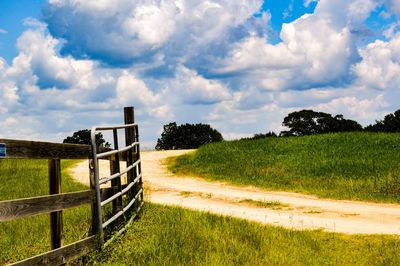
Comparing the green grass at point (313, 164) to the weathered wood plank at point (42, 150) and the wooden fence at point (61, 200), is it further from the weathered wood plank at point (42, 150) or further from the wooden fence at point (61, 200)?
the weathered wood plank at point (42, 150)

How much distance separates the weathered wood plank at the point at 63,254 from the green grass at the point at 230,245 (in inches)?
9.4

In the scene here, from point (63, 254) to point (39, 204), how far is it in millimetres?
1118

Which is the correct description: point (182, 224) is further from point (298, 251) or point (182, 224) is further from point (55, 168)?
point (55, 168)

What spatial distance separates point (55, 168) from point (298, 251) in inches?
184

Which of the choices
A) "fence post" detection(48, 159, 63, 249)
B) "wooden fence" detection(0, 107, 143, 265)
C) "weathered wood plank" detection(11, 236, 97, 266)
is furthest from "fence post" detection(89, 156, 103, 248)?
"fence post" detection(48, 159, 63, 249)

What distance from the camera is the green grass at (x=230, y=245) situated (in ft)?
27.5

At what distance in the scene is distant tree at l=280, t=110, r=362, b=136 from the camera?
5466 cm

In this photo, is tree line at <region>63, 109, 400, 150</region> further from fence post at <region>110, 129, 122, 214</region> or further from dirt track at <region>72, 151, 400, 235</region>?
fence post at <region>110, 129, 122, 214</region>

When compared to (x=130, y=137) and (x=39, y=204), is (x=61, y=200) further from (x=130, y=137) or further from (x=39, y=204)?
(x=130, y=137)

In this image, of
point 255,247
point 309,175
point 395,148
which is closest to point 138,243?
point 255,247

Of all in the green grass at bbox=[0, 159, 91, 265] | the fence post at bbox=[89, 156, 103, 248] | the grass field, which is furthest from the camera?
the green grass at bbox=[0, 159, 91, 265]

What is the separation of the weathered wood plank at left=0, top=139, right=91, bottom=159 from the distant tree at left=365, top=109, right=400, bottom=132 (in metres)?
34.3

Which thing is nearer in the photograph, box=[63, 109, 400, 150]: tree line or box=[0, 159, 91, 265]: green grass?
box=[0, 159, 91, 265]: green grass

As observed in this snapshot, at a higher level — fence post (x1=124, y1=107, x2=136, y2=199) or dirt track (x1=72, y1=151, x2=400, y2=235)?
fence post (x1=124, y1=107, x2=136, y2=199)
